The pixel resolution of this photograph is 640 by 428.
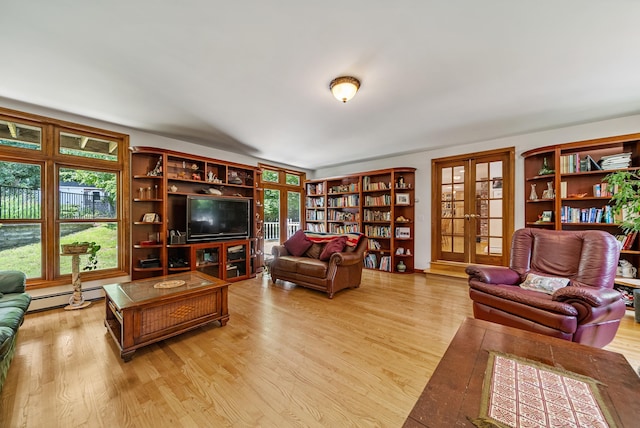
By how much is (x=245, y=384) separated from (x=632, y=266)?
4.76m

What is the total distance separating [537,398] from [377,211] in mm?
4618

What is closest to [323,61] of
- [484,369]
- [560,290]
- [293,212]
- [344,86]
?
[344,86]

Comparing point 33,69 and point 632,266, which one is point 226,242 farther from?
point 632,266

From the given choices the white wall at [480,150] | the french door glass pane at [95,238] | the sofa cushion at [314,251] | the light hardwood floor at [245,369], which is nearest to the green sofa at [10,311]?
the light hardwood floor at [245,369]

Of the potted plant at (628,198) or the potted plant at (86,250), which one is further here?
the potted plant at (86,250)

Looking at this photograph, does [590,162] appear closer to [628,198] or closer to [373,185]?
[628,198]

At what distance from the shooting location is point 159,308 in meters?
2.14

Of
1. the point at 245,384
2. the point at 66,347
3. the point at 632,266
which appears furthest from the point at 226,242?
the point at 632,266

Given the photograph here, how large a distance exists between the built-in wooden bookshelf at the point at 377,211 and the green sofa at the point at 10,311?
487 cm

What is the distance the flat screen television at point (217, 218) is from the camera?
3.91 metres

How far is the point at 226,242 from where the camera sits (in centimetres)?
414

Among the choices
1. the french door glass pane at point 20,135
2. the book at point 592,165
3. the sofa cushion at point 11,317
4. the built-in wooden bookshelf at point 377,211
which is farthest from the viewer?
the built-in wooden bookshelf at point 377,211

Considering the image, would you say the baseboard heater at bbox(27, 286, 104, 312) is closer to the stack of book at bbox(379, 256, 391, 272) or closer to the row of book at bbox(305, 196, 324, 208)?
the row of book at bbox(305, 196, 324, 208)

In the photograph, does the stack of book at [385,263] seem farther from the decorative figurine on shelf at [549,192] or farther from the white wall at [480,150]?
the decorative figurine on shelf at [549,192]
